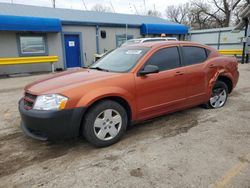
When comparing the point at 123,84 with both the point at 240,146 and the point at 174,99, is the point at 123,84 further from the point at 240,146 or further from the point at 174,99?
the point at 240,146

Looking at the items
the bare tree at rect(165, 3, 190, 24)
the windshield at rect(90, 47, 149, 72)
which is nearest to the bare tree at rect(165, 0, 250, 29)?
the bare tree at rect(165, 3, 190, 24)

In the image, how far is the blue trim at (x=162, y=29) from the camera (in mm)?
16739

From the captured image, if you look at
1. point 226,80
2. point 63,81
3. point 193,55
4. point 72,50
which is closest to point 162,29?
point 72,50

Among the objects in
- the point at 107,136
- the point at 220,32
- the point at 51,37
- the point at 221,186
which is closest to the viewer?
the point at 221,186

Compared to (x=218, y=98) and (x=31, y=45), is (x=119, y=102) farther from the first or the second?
(x=31, y=45)

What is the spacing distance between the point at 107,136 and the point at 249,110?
3.65 m

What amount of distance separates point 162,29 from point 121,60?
14.2 metres

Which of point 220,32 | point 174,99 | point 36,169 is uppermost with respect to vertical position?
point 220,32

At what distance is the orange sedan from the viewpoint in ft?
10.6

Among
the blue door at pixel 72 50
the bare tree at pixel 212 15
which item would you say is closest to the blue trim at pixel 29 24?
the blue door at pixel 72 50

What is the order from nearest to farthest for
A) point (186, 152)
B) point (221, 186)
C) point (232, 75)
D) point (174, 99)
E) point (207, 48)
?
point (221, 186)
point (186, 152)
point (174, 99)
point (207, 48)
point (232, 75)

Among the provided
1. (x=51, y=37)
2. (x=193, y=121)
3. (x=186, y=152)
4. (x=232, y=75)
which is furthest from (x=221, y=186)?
(x=51, y=37)

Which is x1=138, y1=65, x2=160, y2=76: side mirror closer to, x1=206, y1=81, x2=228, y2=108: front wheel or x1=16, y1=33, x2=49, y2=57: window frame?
x1=206, y1=81, x2=228, y2=108: front wheel

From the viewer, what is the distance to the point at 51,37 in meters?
13.5
